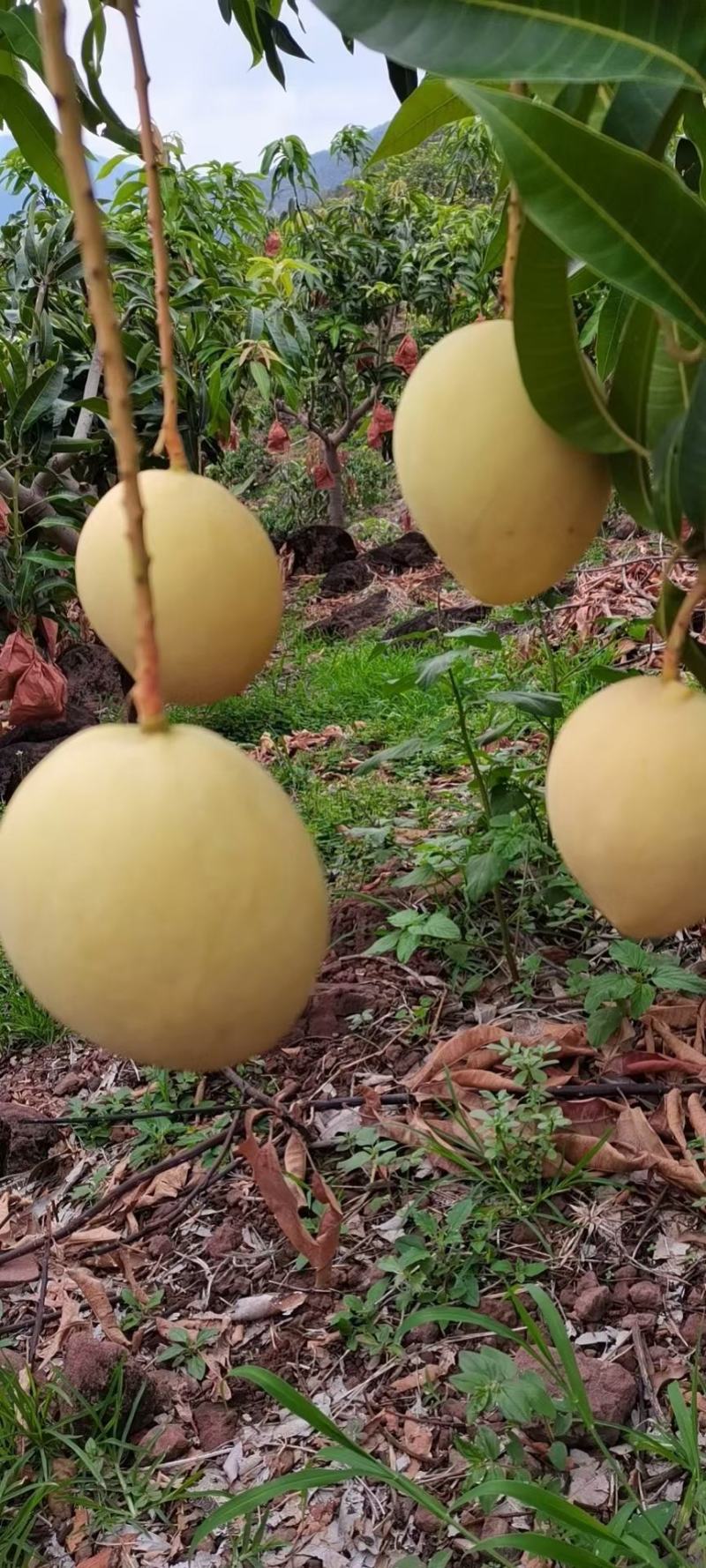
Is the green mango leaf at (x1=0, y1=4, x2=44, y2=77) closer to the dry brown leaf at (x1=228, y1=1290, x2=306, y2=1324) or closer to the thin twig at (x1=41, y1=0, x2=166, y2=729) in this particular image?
the thin twig at (x1=41, y1=0, x2=166, y2=729)

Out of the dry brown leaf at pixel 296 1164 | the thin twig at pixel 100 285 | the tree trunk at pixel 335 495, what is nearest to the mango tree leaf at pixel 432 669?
the dry brown leaf at pixel 296 1164

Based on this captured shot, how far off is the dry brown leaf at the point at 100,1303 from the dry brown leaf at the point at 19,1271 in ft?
0.33

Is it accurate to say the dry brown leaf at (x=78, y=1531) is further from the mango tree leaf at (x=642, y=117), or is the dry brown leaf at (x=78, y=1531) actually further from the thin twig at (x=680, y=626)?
the mango tree leaf at (x=642, y=117)

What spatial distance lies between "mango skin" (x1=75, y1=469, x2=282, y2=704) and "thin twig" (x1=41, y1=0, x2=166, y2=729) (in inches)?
4.2

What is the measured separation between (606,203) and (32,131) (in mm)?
618

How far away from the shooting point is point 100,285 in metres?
0.34

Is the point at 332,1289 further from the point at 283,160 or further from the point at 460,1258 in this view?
the point at 283,160

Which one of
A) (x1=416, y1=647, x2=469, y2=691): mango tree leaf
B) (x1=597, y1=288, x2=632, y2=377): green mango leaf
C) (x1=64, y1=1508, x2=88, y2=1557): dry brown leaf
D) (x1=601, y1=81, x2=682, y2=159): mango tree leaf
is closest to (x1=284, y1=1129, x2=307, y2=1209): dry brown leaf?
(x1=64, y1=1508, x2=88, y2=1557): dry brown leaf

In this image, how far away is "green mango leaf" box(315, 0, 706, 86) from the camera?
0.48 metres

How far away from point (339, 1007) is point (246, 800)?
1801mm

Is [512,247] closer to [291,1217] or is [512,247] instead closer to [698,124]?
[698,124]

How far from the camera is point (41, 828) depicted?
15.4 inches

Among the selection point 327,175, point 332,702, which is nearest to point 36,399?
point 332,702

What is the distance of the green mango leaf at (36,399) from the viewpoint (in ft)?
9.11
